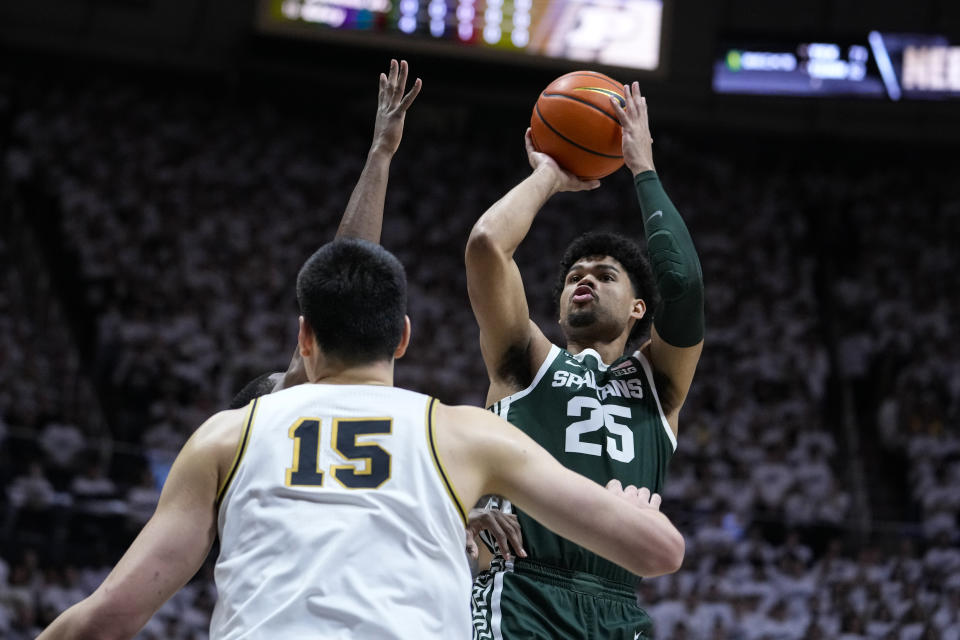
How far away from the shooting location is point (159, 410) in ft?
39.4

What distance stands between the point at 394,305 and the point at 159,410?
10211 millimetres

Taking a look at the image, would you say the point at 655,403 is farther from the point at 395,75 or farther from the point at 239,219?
the point at 239,219

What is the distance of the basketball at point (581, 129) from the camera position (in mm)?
4121

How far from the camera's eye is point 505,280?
12.1 ft

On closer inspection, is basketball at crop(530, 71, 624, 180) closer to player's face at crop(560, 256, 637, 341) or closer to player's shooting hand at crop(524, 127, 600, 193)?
player's shooting hand at crop(524, 127, 600, 193)

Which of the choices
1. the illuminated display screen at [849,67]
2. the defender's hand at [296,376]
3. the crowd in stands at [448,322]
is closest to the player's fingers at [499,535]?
the defender's hand at [296,376]

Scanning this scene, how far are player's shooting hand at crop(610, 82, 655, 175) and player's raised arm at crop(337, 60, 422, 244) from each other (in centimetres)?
79

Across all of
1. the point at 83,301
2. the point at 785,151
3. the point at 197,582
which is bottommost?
the point at 197,582

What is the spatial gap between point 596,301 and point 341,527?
84.2 inches

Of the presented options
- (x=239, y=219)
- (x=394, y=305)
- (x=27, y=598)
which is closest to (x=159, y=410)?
(x=27, y=598)

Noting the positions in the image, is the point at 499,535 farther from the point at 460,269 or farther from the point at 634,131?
the point at 460,269

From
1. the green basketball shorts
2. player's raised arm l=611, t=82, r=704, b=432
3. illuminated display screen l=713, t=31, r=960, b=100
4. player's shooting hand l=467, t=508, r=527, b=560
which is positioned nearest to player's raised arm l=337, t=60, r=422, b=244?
player's raised arm l=611, t=82, r=704, b=432

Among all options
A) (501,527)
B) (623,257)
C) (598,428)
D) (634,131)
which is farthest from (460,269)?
(501,527)

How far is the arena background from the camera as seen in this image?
35.2ft
